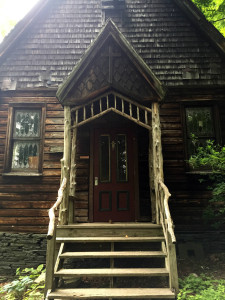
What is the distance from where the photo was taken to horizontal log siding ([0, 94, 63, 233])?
19.0 feet

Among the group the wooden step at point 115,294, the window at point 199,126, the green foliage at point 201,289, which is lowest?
the green foliage at point 201,289

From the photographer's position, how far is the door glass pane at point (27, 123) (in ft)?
20.8

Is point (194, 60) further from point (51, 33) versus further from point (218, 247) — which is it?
point (218, 247)

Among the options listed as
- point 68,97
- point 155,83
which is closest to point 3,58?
point 68,97

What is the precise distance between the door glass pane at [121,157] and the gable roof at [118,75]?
5.29 ft

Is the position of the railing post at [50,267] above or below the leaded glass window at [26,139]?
below

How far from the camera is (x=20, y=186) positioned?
5.94 m

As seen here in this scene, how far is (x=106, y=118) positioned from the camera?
19.7 ft

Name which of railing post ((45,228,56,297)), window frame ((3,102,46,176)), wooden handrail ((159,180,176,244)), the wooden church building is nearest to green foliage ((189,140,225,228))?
the wooden church building

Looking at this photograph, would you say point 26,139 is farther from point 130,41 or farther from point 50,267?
point 130,41

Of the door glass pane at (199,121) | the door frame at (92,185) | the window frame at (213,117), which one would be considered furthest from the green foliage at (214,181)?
the door frame at (92,185)

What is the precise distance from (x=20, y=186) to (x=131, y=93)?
3972 millimetres

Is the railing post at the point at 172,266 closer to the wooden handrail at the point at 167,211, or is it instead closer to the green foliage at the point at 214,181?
the wooden handrail at the point at 167,211

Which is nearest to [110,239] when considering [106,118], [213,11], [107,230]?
[107,230]
